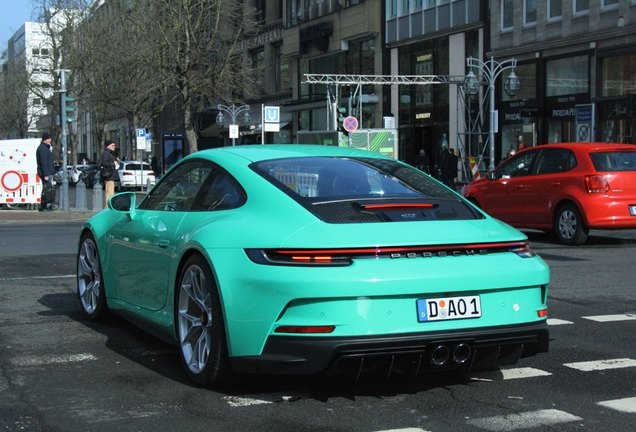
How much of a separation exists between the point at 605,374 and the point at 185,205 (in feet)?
9.34

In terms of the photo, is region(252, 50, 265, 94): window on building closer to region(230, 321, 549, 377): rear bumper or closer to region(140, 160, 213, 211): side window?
region(140, 160, 213, 211): side window

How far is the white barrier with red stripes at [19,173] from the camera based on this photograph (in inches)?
985

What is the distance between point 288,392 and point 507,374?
142cm

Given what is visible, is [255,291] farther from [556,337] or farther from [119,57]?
[119,57]

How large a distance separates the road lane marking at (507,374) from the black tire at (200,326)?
5.19ft

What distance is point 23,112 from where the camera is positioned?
84250 mm

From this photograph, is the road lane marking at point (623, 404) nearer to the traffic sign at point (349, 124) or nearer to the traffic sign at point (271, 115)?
the traffic sign at point (271, 115)

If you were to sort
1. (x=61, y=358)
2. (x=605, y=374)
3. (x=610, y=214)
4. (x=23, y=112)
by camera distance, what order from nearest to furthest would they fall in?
(x=605, y=374) < (x=61, y=358) < (x=610, y=214) < (x=23, y=112)

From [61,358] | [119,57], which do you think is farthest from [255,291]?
[119,57]

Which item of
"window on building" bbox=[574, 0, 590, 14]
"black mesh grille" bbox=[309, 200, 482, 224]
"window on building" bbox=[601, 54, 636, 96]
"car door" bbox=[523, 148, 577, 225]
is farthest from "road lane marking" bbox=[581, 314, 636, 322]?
"window on building" bbox=[574, 0, 590, 14]

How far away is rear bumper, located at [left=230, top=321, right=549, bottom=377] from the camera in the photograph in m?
4.35

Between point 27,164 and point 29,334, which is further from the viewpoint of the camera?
point 27,164

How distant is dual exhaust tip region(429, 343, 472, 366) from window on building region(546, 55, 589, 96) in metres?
29.7

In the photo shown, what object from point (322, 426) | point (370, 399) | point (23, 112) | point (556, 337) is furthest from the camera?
point (23, 112)
